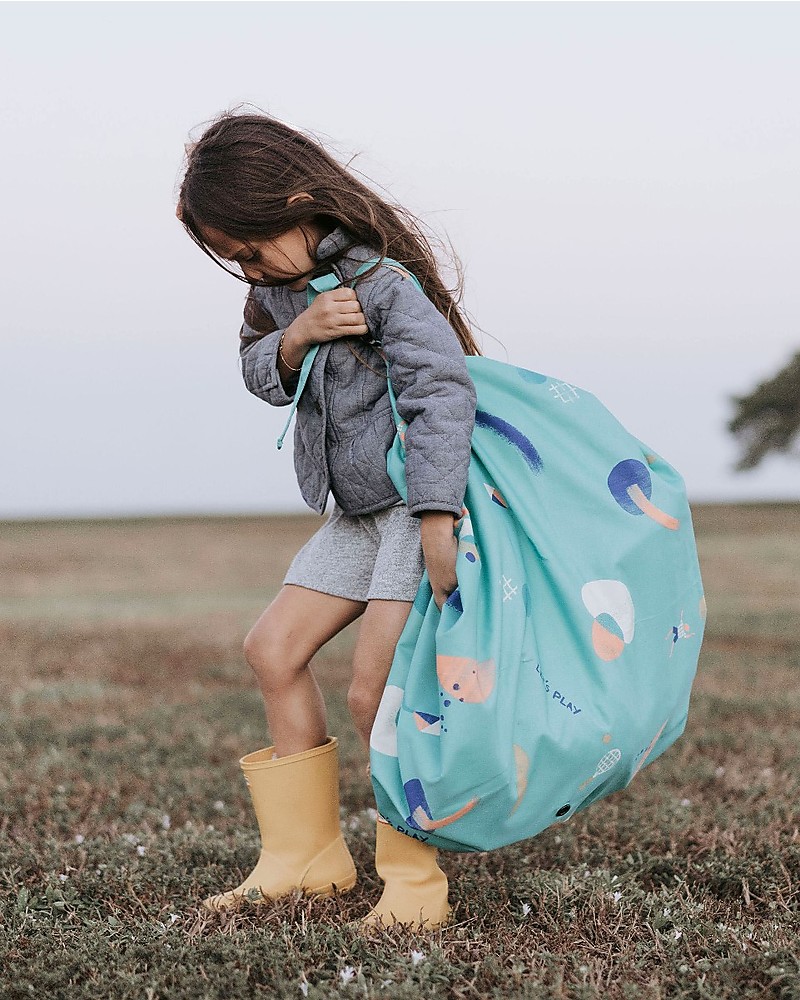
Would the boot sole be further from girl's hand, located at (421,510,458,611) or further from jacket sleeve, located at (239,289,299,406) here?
jacket sleeve, located at (239,289,299,406)

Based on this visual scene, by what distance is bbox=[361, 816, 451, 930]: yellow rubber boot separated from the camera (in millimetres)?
3070

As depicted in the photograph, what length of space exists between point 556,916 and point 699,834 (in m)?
0.96

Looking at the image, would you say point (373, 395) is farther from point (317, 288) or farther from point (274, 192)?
point (274, 192)

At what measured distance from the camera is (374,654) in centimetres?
304

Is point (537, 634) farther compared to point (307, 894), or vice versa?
point (307, 894)

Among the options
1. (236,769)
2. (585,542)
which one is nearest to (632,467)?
(585,542)

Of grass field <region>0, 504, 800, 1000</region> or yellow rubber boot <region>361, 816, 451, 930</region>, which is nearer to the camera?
grass field <region>0, 504, 800, 1000</region>

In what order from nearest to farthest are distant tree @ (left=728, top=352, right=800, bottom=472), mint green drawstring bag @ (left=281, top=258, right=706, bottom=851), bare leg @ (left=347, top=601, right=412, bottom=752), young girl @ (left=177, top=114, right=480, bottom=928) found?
mint green drawstring bag @ (left=281, top=258, right=706, bottom=851)
young girl @ (left=177, top=114, right=480, bottom=928)
bare leg @ (left=347, top=601, right=412, bottom=752)
distant tree @ (left=728, top=352, right=800, bottom=472)

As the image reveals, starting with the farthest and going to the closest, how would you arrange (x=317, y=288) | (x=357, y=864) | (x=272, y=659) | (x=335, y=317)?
(x=357, y=864)
(x=272, y=659)
(x=317, y=288)
(x=335, y=317)

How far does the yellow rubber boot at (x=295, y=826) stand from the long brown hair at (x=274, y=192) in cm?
136

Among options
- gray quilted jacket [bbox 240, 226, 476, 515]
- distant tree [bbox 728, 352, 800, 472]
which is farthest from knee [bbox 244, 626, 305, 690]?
distant tree [bbox 728, 352, 800, 472]

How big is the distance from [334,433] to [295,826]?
113 cm

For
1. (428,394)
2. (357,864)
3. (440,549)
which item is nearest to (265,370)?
(428,394)

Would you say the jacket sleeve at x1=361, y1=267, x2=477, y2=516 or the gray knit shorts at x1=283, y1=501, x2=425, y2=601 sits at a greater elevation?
the jacket sleeve at x1=361, y1=267, x2=477, y2=516
